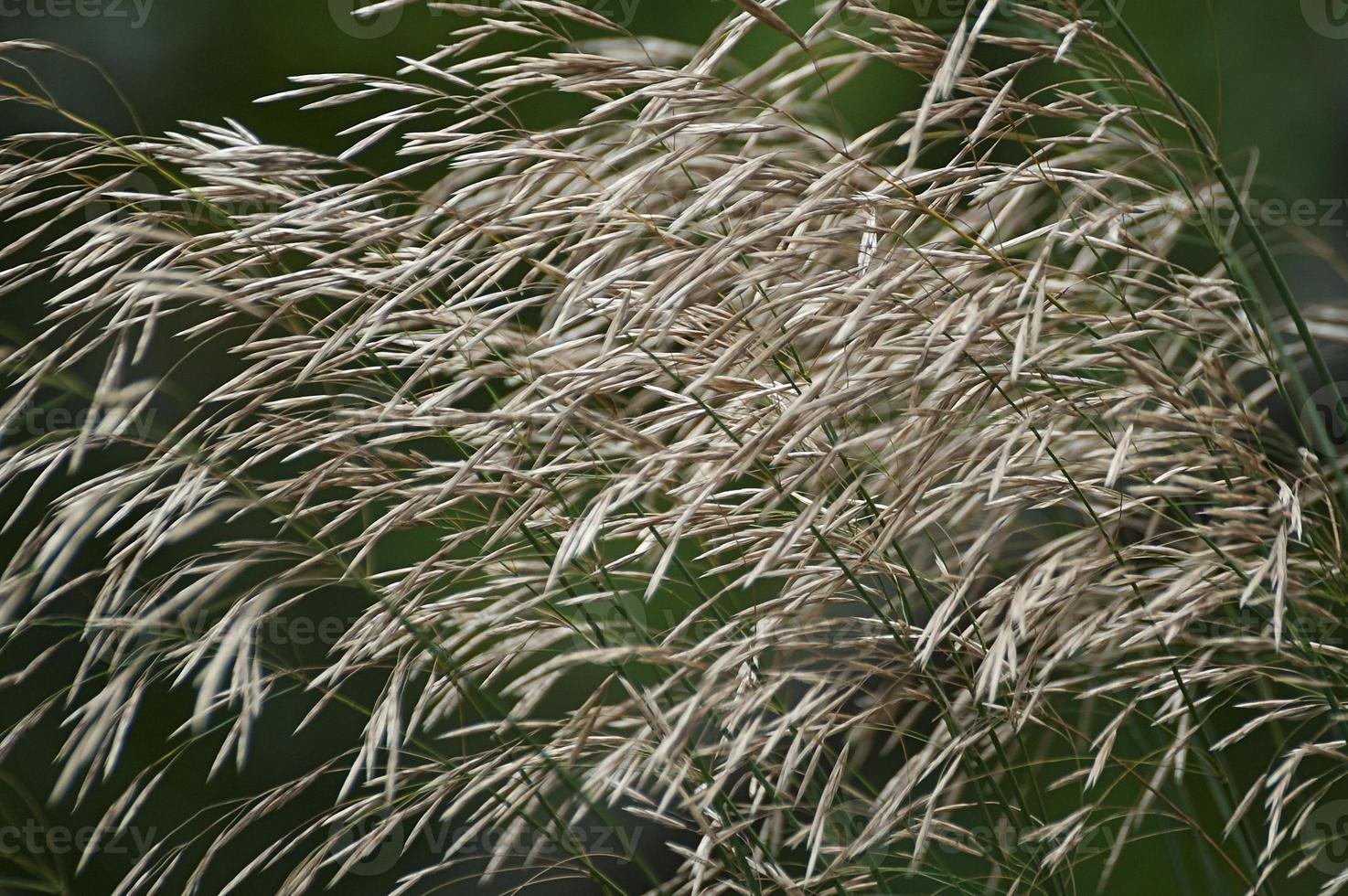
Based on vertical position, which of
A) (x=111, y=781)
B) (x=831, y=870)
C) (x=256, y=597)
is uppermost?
(x=256, y=597)

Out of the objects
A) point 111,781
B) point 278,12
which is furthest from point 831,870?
point 278,12

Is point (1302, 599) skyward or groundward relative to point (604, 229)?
groundward

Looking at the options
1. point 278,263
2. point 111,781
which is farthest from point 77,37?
point 278,263

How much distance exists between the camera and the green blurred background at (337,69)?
3004 mm

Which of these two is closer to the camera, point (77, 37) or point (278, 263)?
point (278, 263)

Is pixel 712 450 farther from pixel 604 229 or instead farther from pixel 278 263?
pixel 278 263

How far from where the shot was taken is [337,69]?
335 centimetres

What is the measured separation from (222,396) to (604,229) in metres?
0.41

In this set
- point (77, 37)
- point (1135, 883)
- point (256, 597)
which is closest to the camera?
point (256, 597)

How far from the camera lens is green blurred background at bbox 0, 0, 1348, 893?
9.86ft

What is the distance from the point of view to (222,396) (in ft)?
3.50

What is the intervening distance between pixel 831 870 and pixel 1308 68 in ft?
10.0

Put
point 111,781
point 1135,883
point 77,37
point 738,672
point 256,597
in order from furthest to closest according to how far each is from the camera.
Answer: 1. point 77,37
2. point 111,781
3. point 1135,883
4. point 738,672
5. point 256,597

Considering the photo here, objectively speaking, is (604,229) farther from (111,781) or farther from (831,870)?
(111,781)
